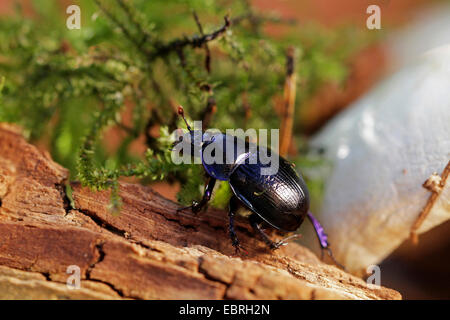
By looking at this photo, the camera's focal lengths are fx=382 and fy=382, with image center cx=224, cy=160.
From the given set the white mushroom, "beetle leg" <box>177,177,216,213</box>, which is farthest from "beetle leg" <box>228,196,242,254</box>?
the white mushroom

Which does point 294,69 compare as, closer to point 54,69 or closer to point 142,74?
point 142,74

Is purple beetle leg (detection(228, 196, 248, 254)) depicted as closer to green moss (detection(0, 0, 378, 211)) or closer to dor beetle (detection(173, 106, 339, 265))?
dor beetle (detection(173, 106, 339, 265))

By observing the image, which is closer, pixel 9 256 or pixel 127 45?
pixel 9 256

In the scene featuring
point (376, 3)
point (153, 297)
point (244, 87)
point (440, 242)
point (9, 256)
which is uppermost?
point (376, 3)

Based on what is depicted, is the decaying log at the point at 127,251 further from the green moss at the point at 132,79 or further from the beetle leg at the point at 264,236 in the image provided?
the green moss at the point at 132,79

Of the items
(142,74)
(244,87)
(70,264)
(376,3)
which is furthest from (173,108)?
(376,3)

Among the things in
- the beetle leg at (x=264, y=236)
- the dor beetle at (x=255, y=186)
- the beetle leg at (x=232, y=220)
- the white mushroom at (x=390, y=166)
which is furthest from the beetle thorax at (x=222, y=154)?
the white mushroom at (x=390, y=166)

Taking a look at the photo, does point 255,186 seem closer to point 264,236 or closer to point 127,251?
point 264,236
